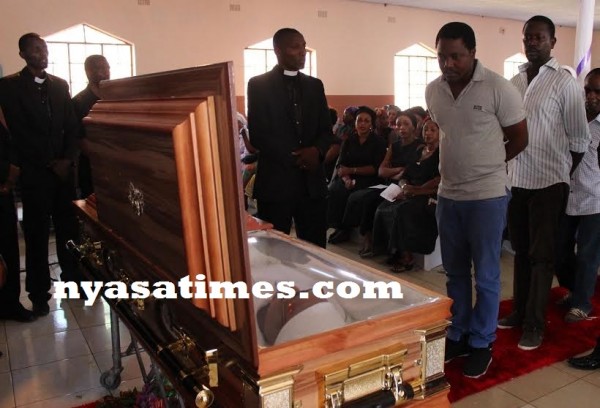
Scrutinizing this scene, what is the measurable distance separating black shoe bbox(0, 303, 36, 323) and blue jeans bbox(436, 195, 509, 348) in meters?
2.62

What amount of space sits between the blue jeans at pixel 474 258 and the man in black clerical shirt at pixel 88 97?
236 cm

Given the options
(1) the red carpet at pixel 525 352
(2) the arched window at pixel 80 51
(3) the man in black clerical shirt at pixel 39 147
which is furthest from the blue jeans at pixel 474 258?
(2) the arched window at pixel 80 51

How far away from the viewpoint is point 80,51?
9172 millimetres

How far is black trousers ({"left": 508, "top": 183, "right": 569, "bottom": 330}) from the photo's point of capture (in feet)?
9.41

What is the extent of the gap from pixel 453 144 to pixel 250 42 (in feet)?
28.6

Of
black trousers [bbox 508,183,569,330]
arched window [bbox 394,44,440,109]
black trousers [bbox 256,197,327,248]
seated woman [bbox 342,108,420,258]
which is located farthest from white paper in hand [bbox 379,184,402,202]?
arched window [bbox 394,44,440,109]

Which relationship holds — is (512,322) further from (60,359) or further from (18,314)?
(18,314)

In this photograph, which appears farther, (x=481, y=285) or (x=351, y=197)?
(x=351, y=197)

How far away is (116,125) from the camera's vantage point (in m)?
1.38

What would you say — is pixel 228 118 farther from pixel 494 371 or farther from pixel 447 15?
pixel 447 15

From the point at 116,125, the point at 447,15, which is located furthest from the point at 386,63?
the point at 116,125

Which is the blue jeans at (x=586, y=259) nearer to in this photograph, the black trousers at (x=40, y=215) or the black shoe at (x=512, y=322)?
the black shoe at (x=512, y=322)

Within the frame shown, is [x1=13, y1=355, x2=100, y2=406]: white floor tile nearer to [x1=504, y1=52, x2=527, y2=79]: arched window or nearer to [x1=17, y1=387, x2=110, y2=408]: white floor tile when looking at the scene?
[x1=17, y1=387, x2=110, y2=408]: white floor tile

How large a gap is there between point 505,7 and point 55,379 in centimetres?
1284
